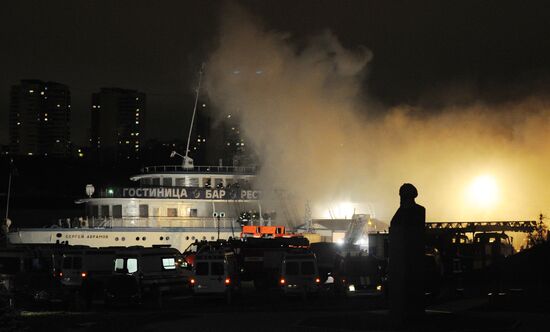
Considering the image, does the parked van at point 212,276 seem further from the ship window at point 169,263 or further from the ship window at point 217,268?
the ship window at point 169,263

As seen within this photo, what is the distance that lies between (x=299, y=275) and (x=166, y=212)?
2845 cm

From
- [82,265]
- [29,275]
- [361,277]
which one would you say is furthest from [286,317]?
[82,265]

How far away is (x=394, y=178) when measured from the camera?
6669 cm

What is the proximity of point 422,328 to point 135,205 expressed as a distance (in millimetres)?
41620

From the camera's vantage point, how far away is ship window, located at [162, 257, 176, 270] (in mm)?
34344

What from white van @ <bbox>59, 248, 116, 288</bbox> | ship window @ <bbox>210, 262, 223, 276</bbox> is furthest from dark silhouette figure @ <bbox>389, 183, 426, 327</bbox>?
white van @ <bbox>59, 248, 116, 288</bbox>

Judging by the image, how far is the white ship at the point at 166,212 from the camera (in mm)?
56000

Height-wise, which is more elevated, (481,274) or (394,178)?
(394,178)

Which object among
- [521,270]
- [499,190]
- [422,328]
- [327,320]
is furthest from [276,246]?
Answer: [499,190]

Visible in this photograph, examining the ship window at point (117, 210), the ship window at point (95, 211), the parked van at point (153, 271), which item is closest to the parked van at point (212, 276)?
the parked van at point (153, 271)

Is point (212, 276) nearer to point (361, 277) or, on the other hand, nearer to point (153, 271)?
point (153, 271)

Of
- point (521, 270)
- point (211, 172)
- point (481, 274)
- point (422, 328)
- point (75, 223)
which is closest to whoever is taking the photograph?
point (422, 328)

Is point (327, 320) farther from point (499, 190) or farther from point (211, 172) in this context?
point (499, 190)

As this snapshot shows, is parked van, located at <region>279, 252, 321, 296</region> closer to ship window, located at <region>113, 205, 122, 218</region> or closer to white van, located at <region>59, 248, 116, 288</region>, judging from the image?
white van, located at <region>59, 248, 116, 288</region>
